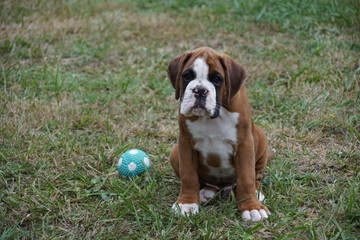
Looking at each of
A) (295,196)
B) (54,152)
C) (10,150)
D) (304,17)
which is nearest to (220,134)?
(295,196)

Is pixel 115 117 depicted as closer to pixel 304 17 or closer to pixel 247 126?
pixel 247 126

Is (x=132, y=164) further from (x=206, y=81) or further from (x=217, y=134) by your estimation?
(x=206, y=81)

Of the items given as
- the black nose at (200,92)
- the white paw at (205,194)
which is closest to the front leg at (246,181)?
the white paw at (205,194)

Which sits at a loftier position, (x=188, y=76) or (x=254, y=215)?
(x=188, y=76)

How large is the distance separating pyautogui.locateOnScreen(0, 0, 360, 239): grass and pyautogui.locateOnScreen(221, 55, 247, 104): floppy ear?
0.87 meters

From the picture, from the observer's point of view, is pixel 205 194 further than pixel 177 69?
Yes

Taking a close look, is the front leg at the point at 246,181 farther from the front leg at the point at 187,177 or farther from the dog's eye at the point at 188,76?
the dog's eye at the point at 188,76

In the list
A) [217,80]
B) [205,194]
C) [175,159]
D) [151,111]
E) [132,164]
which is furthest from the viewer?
[151,111]

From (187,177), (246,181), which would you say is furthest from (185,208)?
(246,181)

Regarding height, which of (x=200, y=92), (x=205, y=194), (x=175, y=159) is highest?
(x=200, y=92)

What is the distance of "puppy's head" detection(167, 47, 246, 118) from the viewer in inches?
134

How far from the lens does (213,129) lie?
3.66m

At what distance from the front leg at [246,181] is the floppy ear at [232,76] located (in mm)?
382

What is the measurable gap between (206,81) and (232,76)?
0.23 metres
